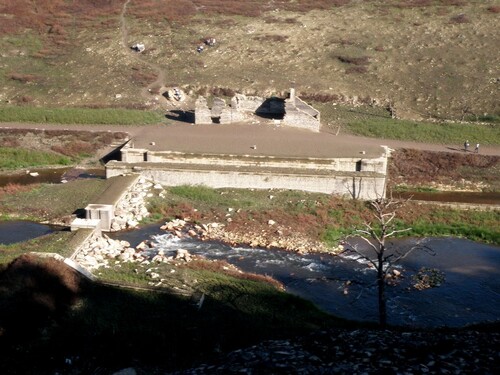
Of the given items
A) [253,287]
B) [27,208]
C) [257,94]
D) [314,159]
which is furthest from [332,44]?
[253,287]

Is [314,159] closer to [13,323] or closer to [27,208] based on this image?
[27,208]

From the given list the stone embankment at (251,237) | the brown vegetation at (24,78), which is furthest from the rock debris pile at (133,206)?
the brown vegetation at (24,78)

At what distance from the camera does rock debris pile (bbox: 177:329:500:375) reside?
42.4 ft

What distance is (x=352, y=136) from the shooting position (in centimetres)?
4231

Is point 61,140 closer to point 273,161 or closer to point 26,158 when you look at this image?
point 26,158

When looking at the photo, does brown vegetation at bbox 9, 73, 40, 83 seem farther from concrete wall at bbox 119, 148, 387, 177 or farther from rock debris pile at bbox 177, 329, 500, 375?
rock debris pile at bbox 177, 329, 500, 375

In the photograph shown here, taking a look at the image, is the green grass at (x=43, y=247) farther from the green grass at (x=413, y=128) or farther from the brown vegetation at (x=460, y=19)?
the brown vegetation at (x=460, y=19)

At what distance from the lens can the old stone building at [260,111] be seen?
41.9m

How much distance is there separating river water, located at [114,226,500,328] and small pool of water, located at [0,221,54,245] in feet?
13.2

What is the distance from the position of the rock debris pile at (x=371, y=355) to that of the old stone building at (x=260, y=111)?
27535 millimetres

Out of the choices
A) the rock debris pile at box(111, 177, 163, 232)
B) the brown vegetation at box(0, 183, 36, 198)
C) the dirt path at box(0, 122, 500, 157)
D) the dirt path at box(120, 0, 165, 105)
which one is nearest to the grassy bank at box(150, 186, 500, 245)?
the rock debris pile at box(111, 177, 163, 232)

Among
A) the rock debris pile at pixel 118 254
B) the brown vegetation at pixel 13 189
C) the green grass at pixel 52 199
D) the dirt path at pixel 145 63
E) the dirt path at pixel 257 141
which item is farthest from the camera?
the dirt path at pixel 145 63

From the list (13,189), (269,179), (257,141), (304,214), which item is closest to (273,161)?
(269,179)

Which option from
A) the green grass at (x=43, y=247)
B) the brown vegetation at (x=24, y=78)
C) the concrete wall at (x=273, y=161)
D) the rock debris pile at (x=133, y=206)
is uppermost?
the brown vegetation at (x=24, y=78)
